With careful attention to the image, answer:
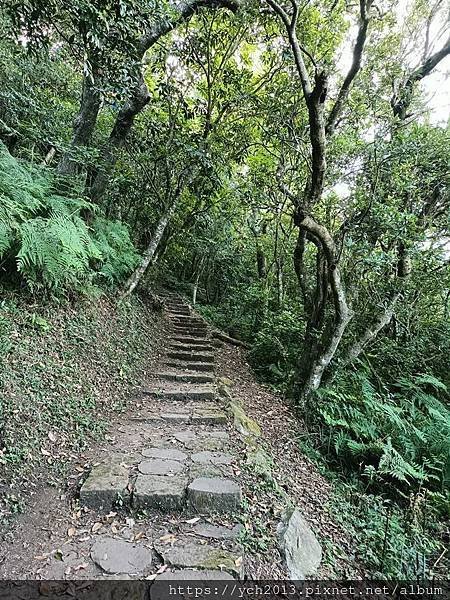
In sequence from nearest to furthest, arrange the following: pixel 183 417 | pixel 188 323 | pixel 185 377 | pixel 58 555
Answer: pixel 58 555 → pixel 183 417 → pixel 185 377 → pixel 188 323

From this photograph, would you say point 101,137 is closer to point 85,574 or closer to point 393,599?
point 85,574

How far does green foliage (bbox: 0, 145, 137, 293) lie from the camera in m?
3.23

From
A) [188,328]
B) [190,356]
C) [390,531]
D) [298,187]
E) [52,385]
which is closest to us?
[52,385]

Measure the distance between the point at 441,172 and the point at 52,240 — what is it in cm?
525

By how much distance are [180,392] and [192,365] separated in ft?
4.13

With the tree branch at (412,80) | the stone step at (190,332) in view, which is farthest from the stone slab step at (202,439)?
the tree branch at (412,80)

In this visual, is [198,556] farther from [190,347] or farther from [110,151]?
[110,151]

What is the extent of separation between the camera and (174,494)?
2656 millimetres

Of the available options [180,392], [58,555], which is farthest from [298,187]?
[58,555]

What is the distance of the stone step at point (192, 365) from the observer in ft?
19.9

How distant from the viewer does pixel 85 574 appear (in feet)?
6.67

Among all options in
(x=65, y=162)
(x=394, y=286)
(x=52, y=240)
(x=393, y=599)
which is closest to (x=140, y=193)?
(x=65, y=162)

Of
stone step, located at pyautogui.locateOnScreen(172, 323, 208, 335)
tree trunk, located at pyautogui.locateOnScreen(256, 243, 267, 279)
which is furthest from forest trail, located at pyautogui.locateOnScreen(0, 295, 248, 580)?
tree trunk, located at pyautogui.locateOnScreen(256, 243, 267, 279)

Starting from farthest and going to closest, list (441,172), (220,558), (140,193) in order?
(140,193) → (441,172) → (220,558)
